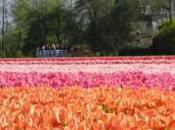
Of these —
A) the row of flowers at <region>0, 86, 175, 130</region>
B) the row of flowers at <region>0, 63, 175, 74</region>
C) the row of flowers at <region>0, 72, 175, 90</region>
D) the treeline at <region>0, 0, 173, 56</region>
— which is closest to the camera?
the row of flowers at <region>0, 86, 175, 130</region>

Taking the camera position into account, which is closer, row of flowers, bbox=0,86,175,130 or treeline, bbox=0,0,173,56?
→ row of flowers, bbox=0,86,175,130

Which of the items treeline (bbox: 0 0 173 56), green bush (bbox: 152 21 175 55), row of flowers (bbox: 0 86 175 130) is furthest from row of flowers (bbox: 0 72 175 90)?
treeline (bbox: 0 0 173 56)

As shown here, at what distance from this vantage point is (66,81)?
11.6 meters

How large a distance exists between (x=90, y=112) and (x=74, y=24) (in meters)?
67.0

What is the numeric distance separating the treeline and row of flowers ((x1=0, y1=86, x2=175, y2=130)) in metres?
53.3

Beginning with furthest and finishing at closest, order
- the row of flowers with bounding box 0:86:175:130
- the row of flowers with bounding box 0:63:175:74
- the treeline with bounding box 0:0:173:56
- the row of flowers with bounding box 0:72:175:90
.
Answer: the treeline with bounding box 0:0:173:56 → the row of flowers with bounding box 0:63:175:74 → the row of flowers with bounding box 0:72:175:90 → the row of flowers with bounding box 0:86:175:130

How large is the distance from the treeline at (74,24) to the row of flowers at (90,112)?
53299mm

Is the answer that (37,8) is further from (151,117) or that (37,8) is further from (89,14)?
(151,117)

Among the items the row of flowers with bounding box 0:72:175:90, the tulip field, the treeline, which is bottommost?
the row of flowers with bounding box 0:72:175:90

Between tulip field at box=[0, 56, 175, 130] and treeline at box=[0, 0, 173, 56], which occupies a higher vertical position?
treeline at box=[0, 0, 173, 56]

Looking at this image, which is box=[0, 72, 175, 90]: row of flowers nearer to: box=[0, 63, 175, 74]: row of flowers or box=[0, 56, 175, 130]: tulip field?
box=[0, 56, 175, 130]: tulip field

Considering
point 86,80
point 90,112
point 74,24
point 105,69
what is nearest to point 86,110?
point 90,112

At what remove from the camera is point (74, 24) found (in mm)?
71688

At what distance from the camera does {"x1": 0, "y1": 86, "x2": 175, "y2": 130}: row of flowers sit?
4227 millimetres
